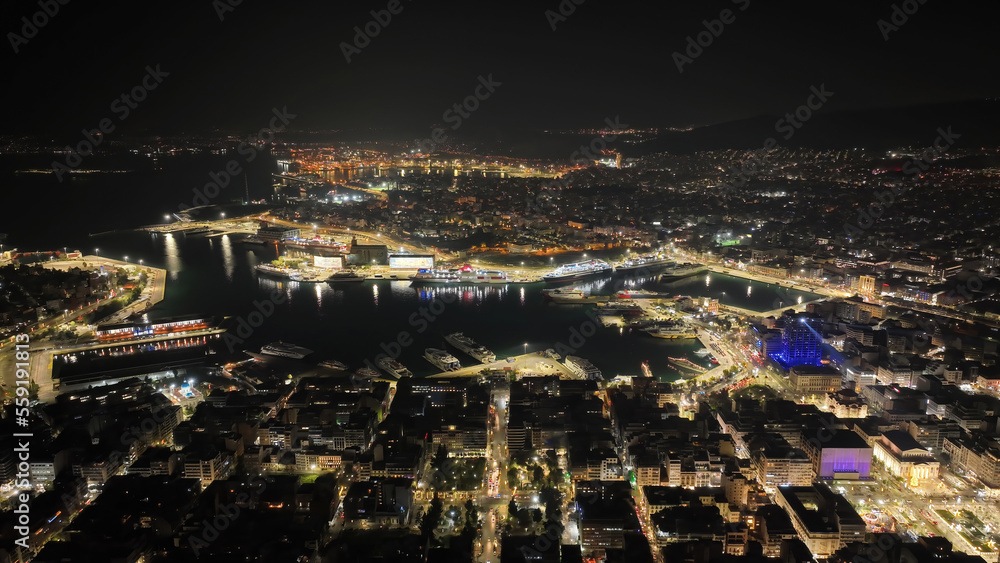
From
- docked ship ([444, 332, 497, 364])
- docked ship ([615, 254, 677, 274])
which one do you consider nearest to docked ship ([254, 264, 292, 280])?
docked ship ([444, 332, 497, 364])

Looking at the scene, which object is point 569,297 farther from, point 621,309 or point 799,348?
point 799,348

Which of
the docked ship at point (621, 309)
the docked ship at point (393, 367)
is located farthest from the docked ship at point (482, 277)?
the docked ship at point (393, 367)

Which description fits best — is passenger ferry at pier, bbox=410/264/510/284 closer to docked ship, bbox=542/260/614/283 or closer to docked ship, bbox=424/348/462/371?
docked ship, bbox=542/260/614/283

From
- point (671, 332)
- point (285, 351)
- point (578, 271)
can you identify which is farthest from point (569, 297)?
point (285, 351)

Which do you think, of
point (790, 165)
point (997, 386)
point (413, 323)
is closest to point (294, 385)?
point (413, 323)

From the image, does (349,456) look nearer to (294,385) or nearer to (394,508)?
(394,508)

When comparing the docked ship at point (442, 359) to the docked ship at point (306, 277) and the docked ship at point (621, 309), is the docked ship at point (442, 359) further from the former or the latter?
the docked ship at point (306, 277)
